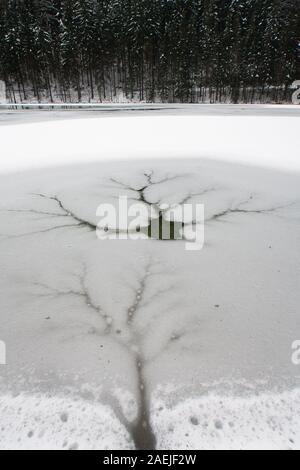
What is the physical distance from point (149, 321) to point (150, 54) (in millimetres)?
35499

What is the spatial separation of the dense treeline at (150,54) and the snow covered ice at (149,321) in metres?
28.9

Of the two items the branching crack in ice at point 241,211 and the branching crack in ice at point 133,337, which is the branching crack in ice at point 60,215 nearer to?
the branching crack in ice at point 133,337

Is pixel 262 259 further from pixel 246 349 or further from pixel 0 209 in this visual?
pixel 0 209

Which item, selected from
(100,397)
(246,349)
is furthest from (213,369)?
(100,397)

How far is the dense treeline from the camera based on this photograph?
28.7m

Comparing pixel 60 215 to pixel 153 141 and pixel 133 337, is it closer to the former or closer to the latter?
pixel 133 337

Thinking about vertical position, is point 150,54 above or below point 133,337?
above

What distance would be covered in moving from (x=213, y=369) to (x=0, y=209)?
3.16m

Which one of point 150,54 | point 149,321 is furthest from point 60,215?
point 150,54

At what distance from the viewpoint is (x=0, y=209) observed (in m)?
3.57

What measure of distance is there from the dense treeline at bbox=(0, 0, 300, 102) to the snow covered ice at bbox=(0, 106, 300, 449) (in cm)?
2889

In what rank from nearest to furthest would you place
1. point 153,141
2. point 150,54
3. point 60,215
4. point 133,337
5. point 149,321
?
point 133,337 → point 149,321 → point 60,215 → point 153,141 → point 150,54

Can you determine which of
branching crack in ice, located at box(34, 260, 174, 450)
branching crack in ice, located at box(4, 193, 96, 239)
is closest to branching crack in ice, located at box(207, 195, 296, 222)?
branching crack in ice, located at box(34, 260, 174, 450)

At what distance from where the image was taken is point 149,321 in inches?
76.9
